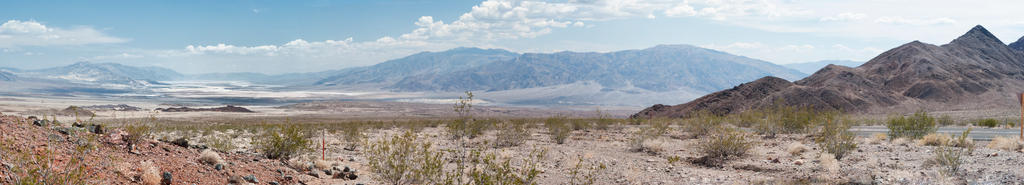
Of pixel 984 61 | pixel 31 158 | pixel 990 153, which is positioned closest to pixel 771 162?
pixel 990 153

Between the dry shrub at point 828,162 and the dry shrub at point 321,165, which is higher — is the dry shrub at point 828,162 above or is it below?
above

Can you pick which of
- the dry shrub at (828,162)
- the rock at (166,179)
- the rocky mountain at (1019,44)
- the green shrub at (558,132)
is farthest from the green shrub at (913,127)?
the rocky mountain at (1019,44)

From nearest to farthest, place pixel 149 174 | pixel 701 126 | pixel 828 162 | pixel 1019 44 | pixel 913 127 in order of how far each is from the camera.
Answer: pixel 149 174 → pixel 828 162 → pixel 913 127 → pixel 701 126 → pixel 1019 44

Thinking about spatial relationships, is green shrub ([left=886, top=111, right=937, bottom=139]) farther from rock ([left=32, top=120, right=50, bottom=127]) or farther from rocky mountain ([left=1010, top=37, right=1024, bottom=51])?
rocky mountain ([left=1010, top=37, right=1024, bottom=51])

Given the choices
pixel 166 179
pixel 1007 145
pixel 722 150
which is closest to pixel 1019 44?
pixel 1007 145

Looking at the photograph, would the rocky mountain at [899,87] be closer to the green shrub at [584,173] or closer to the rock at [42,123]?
the green shrub at [584,173]

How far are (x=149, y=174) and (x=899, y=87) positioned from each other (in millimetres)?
71968

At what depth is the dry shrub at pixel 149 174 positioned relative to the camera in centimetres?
644

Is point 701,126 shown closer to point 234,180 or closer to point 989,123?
point 989,123

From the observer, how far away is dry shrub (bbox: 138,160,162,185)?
6.44 meters

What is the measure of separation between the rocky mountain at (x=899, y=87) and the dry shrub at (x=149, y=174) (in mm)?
48059

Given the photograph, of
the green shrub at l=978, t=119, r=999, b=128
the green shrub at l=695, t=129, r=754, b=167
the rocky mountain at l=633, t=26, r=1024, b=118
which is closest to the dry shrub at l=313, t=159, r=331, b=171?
the green shrub at l=695, t=129, r=754, b=167

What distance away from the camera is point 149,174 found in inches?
257

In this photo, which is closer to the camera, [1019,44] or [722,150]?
[722,150]
